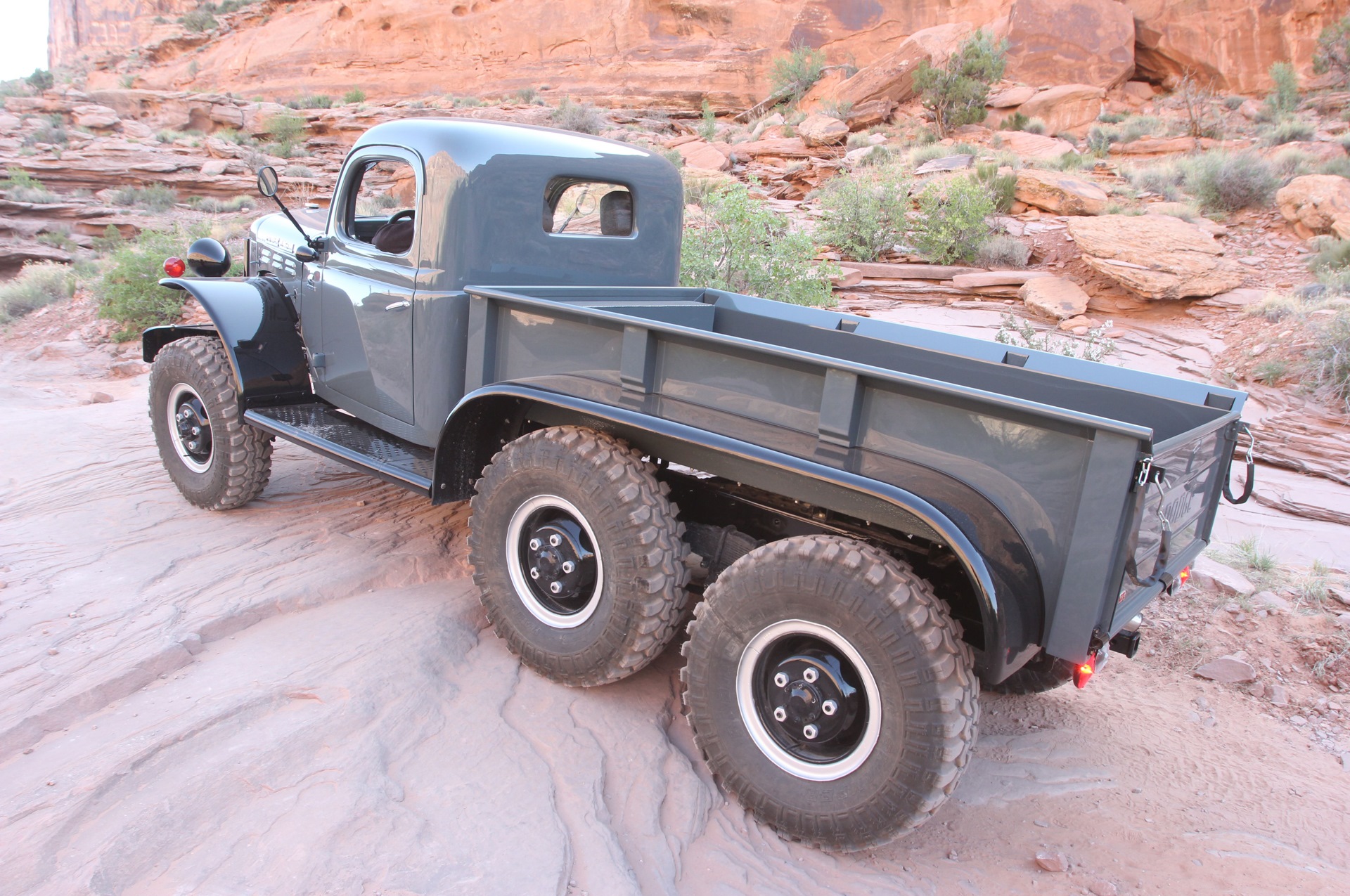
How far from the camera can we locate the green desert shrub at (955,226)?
41.1 feet

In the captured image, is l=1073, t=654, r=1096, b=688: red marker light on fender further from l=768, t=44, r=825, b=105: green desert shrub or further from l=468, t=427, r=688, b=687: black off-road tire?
l=768, t=44, r=825, b=105: green desert shrub

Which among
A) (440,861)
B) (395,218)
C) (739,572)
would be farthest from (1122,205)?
(440,861)

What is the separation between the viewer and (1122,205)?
13.9 meters

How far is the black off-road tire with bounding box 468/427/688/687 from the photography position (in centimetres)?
294

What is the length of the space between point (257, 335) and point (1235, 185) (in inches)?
616

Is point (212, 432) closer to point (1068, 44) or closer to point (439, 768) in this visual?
point (439, 768)

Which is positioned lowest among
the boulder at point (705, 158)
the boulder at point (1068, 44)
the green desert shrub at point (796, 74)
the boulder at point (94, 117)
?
the boulder at point (94, 117)

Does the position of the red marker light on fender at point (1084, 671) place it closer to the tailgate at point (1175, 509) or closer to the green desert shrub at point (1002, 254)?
the tailgate at point (1175, 509)

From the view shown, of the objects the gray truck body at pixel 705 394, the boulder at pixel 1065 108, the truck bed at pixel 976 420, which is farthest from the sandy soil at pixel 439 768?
the boulder at pixel 1065 108

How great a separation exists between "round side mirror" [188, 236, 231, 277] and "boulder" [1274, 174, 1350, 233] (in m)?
14.6

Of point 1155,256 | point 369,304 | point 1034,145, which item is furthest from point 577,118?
point 369,304

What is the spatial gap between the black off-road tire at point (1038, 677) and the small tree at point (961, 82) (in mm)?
21715

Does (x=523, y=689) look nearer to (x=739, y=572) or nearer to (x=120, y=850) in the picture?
(x=739, y=572)

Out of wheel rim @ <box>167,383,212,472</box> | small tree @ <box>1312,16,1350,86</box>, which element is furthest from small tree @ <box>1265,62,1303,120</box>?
wheel rim @ <box>167,383,212,472</box>
